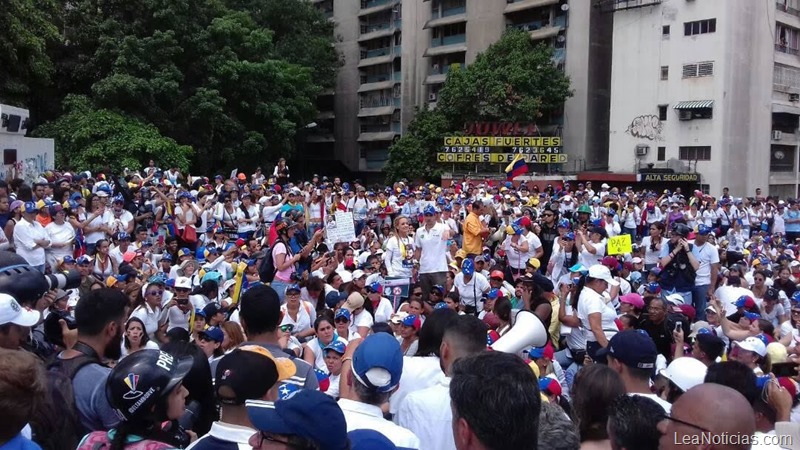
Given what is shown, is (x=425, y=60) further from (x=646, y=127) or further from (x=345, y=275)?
(x=345, y=275)

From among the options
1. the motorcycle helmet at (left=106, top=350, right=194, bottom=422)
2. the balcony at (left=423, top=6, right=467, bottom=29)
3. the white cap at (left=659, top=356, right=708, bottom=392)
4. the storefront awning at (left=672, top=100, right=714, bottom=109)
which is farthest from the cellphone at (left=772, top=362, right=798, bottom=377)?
the balcony at (left=423, top=6, right=467, bottom=29)

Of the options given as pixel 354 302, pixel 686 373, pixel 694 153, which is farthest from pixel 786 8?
pixel 686 373

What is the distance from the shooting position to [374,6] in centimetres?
4797

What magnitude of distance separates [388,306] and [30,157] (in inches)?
480

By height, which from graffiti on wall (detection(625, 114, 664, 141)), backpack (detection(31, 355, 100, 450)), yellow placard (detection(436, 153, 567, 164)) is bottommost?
backpack (detection(31, 355, 100, 450))

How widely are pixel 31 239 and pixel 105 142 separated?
57.0 feet

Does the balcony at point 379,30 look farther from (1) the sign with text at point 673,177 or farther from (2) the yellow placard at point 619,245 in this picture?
(2) the yellow placard at point 619,245

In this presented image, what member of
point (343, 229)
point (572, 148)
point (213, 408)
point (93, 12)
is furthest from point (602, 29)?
point (213, 408)

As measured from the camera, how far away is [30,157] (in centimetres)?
1703

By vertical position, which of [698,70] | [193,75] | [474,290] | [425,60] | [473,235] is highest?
[425,60]

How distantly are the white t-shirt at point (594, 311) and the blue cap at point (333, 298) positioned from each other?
2831 millimetres

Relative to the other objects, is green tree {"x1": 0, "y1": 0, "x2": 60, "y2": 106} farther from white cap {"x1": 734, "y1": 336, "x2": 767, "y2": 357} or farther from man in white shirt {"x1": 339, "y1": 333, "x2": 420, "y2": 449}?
white cap {"x1": 734, "y1": 336, "x2": 767, "y2": 357}

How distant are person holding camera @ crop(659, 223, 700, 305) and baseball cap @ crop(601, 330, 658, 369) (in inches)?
271

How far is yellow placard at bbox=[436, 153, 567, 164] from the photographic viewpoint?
3447 centimetres
